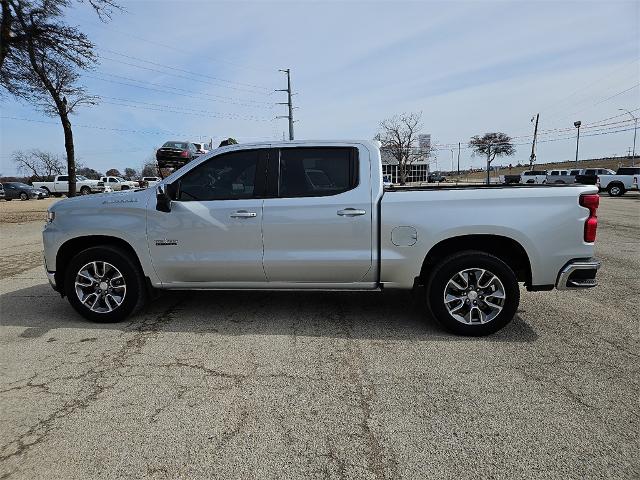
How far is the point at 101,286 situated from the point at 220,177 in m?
1.76

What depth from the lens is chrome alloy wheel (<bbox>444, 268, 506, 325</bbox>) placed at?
4.04 metres

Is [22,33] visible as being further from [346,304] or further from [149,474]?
[149,474]

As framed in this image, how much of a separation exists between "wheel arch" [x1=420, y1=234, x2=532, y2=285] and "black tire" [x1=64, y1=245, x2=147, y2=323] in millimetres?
3007

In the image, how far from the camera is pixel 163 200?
14.3 feet

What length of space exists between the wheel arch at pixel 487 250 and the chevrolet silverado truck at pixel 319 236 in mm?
14

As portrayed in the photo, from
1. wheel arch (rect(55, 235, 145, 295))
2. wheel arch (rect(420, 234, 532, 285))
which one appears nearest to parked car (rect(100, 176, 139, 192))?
wheel arch (rect(55, 235, 145, 295))

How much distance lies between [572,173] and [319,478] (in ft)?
147

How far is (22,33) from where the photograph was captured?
14383mm

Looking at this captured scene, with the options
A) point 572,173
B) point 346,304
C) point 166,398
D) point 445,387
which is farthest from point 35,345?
point 572,173

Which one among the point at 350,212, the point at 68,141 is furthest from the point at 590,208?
the point at 68,141

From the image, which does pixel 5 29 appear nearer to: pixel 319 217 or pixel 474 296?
pixel 319 217

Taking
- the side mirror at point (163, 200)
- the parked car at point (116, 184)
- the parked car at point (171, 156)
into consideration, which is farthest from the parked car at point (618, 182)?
the parked car at point (116, 184)

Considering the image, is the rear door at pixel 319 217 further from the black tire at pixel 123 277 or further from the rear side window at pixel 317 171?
the black tire at pixel 123 277

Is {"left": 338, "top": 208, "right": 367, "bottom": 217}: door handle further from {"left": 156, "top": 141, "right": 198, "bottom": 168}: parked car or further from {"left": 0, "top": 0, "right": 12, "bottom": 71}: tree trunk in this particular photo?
{"left": 156, "top": 141, "right": 198, "bottom": 168}: parked car
